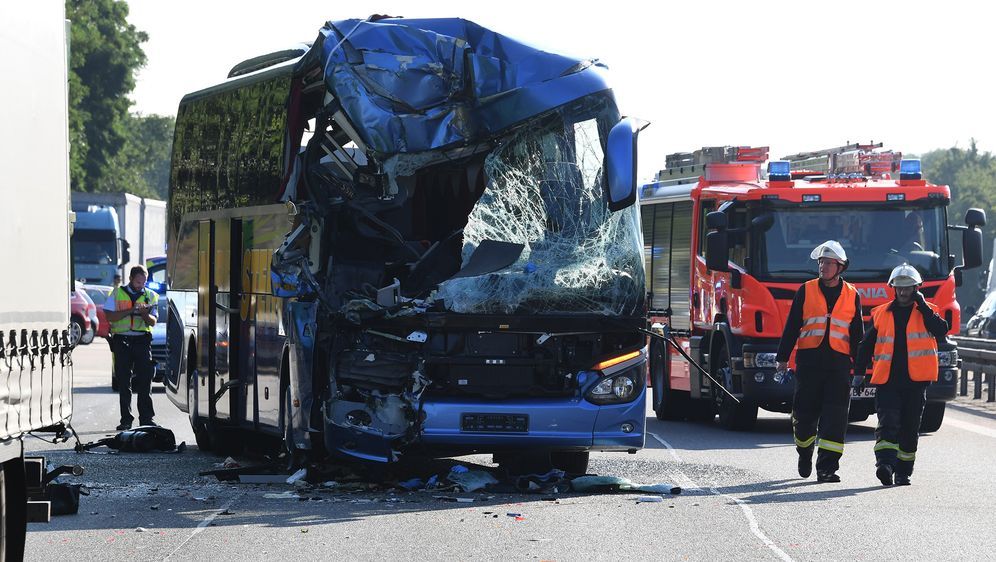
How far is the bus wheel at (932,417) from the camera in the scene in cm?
2056

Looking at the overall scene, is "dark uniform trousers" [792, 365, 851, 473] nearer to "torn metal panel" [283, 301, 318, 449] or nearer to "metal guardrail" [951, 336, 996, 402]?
"torn metal panel" [283, 301, 318, 449]

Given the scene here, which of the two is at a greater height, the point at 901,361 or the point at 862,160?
the point at 862,160

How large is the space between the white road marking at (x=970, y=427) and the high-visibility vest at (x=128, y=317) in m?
9.26

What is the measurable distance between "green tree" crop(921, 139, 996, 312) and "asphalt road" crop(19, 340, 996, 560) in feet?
297

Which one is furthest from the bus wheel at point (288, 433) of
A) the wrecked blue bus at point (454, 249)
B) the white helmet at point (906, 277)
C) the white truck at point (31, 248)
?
the white truck at point (31, 248)

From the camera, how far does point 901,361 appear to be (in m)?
15.1

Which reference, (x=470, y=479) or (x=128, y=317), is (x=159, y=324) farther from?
(x=470, y=479)

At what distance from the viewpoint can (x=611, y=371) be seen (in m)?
13.4

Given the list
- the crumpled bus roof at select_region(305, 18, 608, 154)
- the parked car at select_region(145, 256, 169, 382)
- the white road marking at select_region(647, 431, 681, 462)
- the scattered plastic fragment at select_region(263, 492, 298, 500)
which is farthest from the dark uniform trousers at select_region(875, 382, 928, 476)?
the parked car at select_region(145, 256, 169, 382)

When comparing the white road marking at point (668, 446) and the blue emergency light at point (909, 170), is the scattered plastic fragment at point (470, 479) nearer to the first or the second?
the white road marking at point (668, 446)

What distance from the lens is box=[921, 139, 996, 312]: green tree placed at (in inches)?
4696

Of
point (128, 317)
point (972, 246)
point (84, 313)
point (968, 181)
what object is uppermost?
point (968, 181)

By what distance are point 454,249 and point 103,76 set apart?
7657 cm

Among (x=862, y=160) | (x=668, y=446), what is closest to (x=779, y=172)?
(x=862, y=160)
